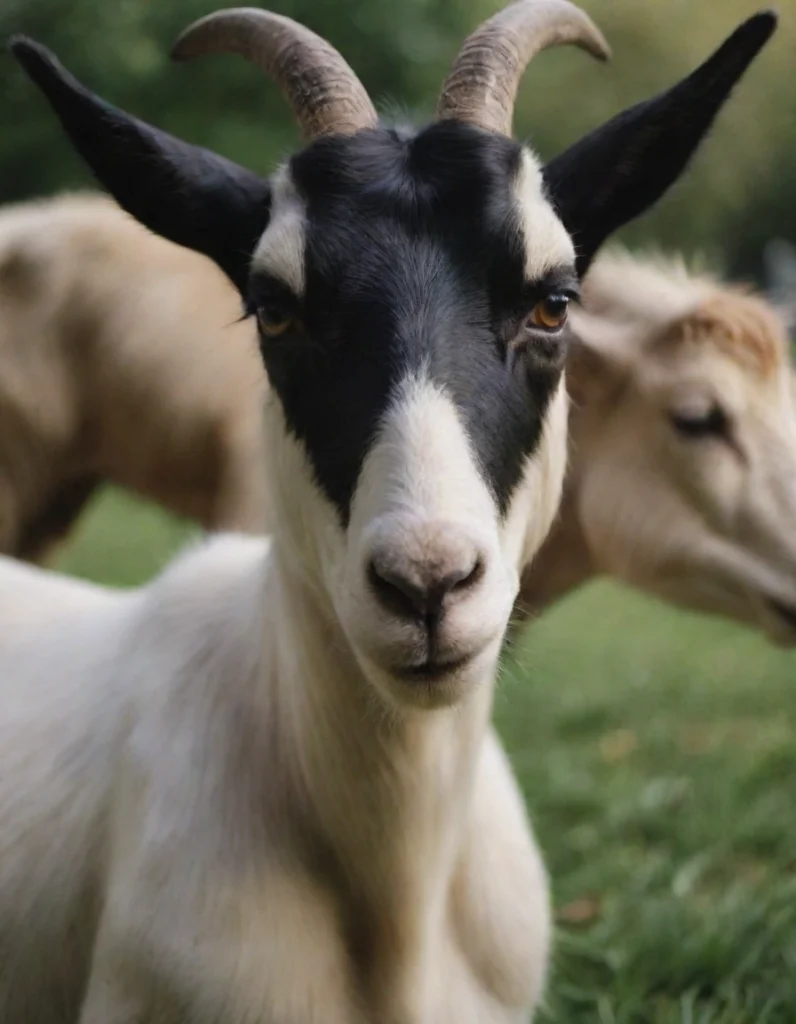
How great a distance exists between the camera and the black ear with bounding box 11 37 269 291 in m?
2.21

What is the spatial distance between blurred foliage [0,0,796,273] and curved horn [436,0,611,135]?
13.5ft

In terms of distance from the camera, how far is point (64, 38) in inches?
293

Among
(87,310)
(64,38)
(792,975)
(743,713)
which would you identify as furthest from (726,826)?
(64,38)

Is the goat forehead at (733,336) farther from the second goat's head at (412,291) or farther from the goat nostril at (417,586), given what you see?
the goat nostril at (417,586)

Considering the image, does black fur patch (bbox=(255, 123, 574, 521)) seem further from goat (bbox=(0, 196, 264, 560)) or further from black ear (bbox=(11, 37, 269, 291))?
goat (bbox=(0, 196, 264, 560))

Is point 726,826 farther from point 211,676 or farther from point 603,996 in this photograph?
point 211,676

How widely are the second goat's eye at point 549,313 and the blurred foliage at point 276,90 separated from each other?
183 inches

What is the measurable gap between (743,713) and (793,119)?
22.6 feet

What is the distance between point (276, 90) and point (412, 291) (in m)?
6.63

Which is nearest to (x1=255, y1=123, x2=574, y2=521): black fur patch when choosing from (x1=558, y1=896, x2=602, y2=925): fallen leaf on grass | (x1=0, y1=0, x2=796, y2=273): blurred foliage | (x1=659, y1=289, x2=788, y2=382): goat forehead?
(x1=659, y1=289, x2=788, y2=382): goat forehead

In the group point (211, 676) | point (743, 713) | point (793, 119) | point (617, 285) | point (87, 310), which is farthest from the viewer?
point (793, 119)

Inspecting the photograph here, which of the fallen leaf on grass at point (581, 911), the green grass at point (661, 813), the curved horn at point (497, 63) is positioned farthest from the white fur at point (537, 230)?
the fallen leaf on grass at point (581, 911)

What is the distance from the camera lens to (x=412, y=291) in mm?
1937

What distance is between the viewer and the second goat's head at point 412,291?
5.78 feet
